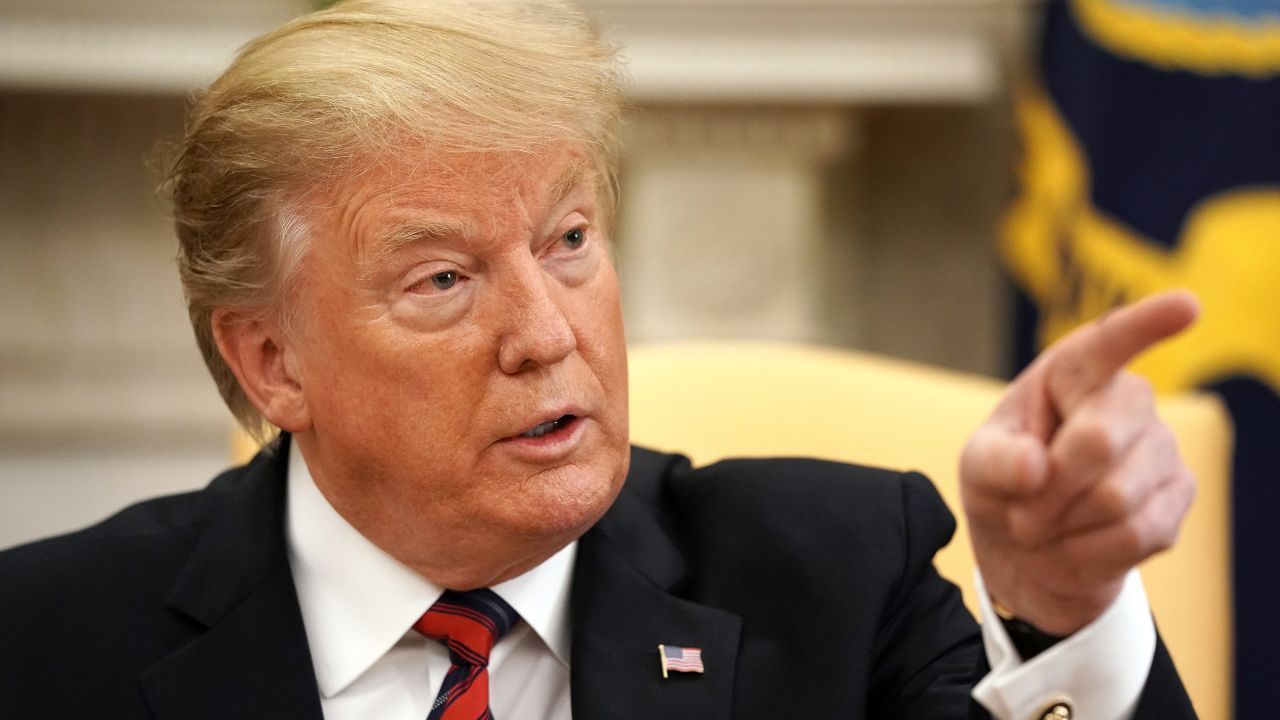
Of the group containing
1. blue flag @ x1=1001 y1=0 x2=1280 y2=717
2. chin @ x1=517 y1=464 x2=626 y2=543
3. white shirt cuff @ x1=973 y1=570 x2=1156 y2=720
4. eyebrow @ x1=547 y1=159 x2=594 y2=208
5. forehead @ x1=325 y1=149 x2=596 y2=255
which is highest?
forehead @ x1=325 y1=149 x2=596 y2=255

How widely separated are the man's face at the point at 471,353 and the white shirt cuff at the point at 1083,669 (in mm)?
408

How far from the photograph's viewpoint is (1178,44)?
3.10m

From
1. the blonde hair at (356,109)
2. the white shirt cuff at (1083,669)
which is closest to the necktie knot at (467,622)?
the blonde hair at (356,109)

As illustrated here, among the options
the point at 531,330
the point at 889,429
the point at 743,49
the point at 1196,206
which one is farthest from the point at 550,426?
the point at 743,49

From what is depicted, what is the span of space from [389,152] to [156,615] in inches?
21.5

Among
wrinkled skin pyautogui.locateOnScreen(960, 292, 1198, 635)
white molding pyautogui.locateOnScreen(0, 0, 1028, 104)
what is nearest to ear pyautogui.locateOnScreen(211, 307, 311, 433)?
wrinkled skin pyautogui.locateOnScreen(960, 292, 1198, 635)

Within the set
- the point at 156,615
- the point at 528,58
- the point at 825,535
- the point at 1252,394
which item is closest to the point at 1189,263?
the point at 1252,394

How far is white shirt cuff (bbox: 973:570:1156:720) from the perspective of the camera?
1.23 metres

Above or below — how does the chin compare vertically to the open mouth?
below

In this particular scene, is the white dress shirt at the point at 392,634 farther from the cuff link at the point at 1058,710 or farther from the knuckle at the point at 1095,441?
the knuckle at the point at 1095,441

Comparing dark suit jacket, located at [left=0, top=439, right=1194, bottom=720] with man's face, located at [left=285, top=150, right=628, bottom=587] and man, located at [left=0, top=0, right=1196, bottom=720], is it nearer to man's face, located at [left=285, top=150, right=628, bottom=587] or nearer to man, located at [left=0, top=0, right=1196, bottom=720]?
man, located at [left=0, top=0, right=1196, bottom=720]

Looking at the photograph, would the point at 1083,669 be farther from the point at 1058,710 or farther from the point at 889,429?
the point at 889,429

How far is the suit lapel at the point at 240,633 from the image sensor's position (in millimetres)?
1512

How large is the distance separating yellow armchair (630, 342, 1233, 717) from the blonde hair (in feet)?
1.88
